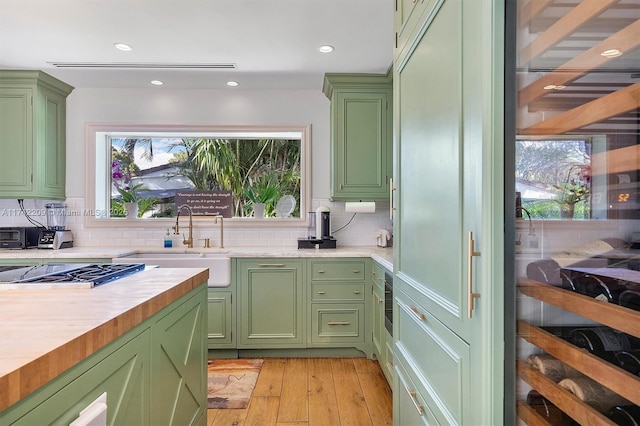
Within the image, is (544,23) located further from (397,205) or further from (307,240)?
(307,240)

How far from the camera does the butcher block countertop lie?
2.23ft

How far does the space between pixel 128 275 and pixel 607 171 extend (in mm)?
1728

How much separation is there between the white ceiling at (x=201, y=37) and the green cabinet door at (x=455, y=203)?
1184 millimetres

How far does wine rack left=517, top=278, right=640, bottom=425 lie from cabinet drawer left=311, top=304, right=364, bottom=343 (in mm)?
2372

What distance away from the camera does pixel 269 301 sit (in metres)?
3.15

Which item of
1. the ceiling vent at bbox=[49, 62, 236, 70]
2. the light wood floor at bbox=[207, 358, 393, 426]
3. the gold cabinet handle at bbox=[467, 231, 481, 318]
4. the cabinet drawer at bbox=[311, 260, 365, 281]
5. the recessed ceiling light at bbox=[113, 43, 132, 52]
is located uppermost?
the recessed ceiling light at bbox=[113, 43, 132, 52]

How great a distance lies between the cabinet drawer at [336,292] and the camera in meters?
3.17

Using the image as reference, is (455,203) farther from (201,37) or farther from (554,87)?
(201,37)

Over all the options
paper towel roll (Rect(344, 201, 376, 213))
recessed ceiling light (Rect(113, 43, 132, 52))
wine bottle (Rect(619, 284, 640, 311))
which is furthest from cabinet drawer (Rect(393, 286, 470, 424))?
recessed ceiling light (Rect(113, 43, 132, 52))

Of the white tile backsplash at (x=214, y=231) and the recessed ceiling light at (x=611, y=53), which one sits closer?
the recessed ceiling light at (x=611, y=53)

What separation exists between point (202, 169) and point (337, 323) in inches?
85.7

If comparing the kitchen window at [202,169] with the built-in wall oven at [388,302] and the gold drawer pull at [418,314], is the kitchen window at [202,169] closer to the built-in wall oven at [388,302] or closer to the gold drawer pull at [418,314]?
the built-in wall oven at [388,302]

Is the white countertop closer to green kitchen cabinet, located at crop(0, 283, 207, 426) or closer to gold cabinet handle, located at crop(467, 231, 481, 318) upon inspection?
green kitchen cabinet, located at crop(0, 283, 207, 426)

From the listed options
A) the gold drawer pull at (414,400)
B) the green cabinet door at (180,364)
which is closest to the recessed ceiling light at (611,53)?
the gold drawer pull at (414,400)
